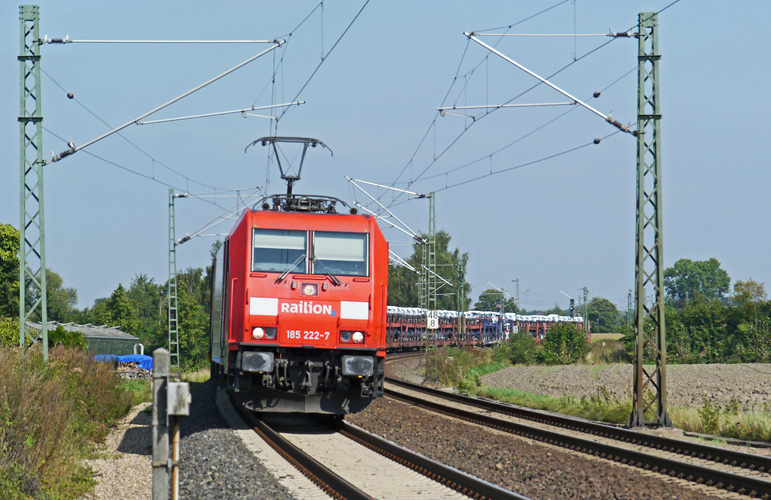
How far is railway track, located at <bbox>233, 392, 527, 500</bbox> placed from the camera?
360 inches

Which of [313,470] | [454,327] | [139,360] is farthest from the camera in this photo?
[454,327]

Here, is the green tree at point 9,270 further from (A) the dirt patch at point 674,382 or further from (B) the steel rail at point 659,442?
(B) the steel rail at point 659,442

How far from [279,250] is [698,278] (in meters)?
146

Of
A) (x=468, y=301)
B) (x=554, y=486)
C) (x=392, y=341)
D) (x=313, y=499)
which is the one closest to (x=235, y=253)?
(x=313, y=499)

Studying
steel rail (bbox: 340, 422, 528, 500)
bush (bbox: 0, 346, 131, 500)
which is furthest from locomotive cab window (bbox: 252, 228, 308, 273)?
bush (bbox: 0, 346, 131, 500)

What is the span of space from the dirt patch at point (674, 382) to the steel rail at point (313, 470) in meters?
9.95

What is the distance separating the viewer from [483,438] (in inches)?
543

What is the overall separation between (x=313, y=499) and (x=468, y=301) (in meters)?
102

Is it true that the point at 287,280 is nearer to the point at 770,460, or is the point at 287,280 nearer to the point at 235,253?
the point at 235,253

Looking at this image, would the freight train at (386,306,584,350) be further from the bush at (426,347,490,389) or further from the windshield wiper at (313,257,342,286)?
the windshield wiper at (313,257,342,286)

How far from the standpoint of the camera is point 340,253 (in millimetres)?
14180

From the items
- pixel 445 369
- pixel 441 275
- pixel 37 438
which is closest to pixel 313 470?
pixel 37 438

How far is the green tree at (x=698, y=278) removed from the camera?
146250 millimetres

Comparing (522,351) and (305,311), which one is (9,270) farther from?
(305,311)
